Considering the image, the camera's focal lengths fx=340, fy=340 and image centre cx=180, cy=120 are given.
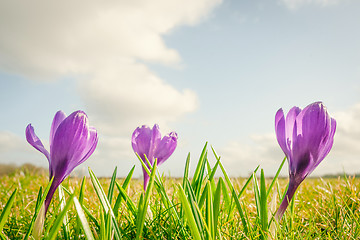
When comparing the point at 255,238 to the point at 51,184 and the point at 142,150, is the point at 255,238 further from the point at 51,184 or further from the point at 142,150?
the point at 51,184

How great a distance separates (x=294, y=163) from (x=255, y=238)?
60 cm

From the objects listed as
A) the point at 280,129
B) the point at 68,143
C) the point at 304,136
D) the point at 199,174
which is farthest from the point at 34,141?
the point at 304,136

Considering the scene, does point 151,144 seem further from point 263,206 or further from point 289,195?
point 289,195

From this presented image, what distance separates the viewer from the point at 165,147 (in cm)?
224

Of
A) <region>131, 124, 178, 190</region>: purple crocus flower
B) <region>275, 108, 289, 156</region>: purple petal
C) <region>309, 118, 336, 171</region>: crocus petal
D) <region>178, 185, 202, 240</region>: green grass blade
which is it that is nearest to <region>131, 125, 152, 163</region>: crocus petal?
<region>131, 124, 178, 190</region>: purple crocus flower

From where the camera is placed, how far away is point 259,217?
1.99 metres

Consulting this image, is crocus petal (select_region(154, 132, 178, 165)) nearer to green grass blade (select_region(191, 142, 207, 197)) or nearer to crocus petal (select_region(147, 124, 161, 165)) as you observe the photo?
crocus petal (select_region(147, 124, 161, 165))

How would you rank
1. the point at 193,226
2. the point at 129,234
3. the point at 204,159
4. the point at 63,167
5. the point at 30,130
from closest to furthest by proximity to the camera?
the point at 193,226, the point at 63,167, the point at 30,130, the point at 129,234, the point at 204,159

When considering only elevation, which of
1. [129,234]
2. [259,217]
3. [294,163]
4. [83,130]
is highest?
[83,130]

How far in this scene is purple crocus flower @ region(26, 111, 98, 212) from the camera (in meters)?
1.58

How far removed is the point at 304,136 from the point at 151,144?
3.25 ft

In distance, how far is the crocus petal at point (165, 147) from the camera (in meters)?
2.24

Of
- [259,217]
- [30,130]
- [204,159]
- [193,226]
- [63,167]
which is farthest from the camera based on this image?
[204,159]

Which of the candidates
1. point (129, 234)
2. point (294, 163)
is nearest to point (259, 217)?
point (294, 163)
